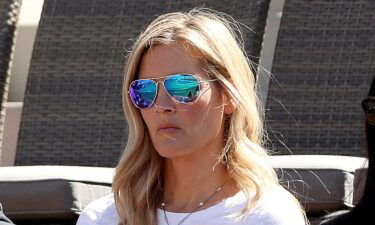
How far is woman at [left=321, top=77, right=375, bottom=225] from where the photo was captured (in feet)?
7.98

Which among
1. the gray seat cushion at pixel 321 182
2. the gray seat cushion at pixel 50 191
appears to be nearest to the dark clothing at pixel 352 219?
the gray seat cushion at pixel 321 182

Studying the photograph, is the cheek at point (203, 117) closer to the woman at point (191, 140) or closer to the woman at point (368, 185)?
the woman at point (191, 140)

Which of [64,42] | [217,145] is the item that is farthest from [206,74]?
[64,42]

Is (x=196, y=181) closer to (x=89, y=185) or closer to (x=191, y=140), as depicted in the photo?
(x=191, y=140)

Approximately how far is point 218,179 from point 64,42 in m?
1.87

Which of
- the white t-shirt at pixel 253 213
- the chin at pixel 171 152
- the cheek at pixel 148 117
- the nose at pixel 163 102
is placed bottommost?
the white t-shirt at pixel 253 213

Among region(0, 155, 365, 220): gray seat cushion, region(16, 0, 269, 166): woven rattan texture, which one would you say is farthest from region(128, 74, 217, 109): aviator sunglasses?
region(16, 0, 269, 166): woven rattan texture

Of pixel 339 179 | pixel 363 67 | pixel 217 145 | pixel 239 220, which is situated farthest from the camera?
pixel 363 67

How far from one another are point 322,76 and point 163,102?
1.51m

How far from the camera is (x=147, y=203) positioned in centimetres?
254

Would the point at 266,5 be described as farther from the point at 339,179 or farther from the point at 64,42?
the point at 339,179

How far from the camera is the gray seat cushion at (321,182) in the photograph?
2.95 m

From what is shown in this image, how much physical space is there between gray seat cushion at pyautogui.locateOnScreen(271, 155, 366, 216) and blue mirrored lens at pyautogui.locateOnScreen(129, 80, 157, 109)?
60 cm

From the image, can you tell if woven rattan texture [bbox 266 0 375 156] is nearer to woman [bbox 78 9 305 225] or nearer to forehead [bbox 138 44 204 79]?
woman [bbox 78 9 305 225]
